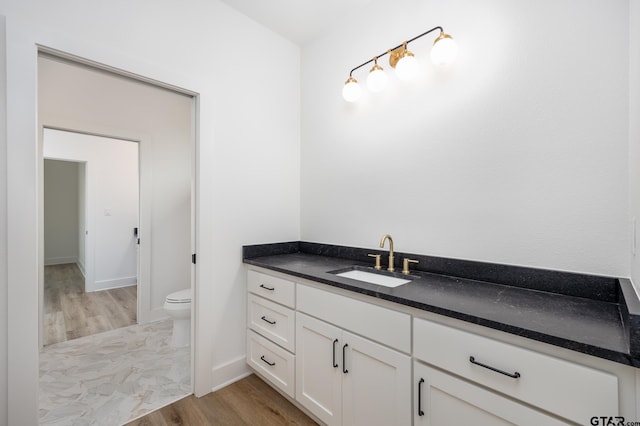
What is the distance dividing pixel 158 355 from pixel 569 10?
11.0ft

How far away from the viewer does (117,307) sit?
347 centimetres

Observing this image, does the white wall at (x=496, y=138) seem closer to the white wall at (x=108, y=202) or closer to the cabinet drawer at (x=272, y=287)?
the cabinet drawer at (x=272, y=287)

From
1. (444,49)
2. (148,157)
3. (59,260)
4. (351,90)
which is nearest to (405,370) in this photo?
(444,49)

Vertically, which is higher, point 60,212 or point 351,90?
point 351,90

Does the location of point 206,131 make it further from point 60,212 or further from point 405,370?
point 60,212

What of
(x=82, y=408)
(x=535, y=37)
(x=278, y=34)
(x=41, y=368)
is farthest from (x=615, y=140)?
(x=41, y=368)

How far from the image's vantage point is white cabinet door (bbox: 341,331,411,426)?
3.84 feet

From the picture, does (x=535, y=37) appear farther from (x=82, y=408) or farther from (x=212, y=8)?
(x=82, y=408)

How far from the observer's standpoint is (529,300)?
1.15m

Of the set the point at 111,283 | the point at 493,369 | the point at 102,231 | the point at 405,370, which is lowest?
the point at 111,283

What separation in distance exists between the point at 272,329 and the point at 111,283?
3.72 meters

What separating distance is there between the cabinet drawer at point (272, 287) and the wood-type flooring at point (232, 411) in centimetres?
64

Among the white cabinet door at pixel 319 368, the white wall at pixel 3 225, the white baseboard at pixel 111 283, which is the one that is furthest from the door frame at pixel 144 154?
the white baseboard at pixel 111 283

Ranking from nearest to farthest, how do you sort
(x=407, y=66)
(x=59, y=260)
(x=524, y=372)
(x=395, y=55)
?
(x=524, y=372) → (x=407, y=66) → (x=395, y=55) → (x=59, y=260)
